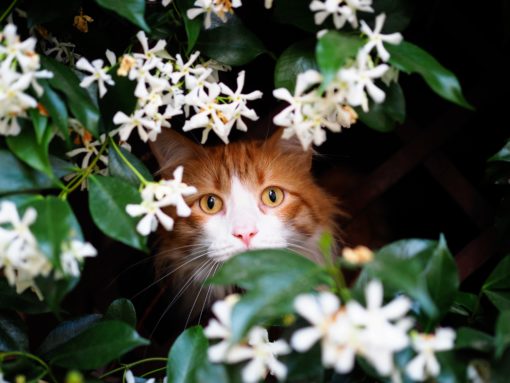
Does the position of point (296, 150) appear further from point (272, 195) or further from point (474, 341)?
point (474, 341)

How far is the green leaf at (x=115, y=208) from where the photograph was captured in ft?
3.33

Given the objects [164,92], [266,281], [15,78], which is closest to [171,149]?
[164,92]

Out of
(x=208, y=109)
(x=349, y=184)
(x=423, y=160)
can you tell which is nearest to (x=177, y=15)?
(x=208, y=109)

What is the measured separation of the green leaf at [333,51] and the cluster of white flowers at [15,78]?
1.52 feet

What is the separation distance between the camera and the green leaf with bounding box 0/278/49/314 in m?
1.24

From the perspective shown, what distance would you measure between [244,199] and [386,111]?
2.06ft

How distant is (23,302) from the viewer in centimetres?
124

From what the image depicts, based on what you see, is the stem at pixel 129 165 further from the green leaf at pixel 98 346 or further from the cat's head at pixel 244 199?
the cat's head at pixel 244 199

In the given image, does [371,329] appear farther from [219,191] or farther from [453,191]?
[453,191]

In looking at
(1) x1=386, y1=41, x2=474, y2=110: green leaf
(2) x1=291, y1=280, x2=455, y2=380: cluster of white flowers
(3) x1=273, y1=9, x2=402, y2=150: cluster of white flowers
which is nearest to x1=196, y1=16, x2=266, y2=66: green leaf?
(3) x1=273, y1=9, x2=402, y2=150: cluster of white flowers

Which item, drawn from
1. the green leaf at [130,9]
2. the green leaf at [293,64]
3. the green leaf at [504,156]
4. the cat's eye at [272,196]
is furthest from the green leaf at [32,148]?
the green leaf at [504,156]

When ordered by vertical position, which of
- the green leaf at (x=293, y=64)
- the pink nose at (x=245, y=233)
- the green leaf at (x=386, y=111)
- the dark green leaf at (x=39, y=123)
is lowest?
the green leaf at (x=386, y=111)

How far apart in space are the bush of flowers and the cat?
423 mm

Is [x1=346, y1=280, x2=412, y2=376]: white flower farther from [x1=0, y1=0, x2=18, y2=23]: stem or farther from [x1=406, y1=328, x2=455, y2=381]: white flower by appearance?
[x1=0, y1=0, x2=18, y2=23]: stem
